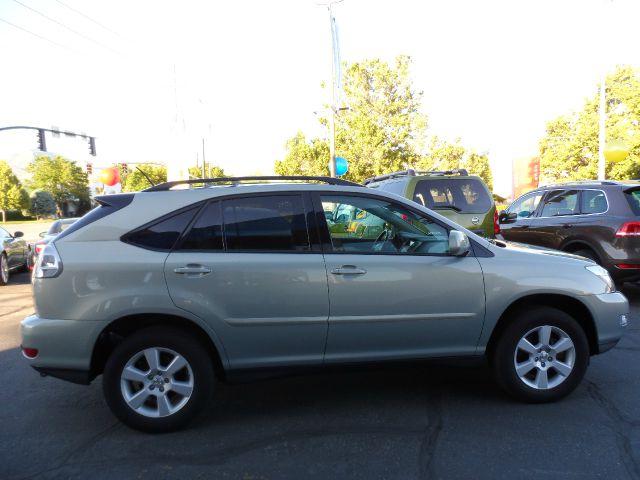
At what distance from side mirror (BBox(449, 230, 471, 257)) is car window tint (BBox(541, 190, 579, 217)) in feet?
16.0

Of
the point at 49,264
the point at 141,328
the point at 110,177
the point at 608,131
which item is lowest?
the point at 141,328

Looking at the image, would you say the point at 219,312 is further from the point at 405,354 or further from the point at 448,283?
the point at 448,283

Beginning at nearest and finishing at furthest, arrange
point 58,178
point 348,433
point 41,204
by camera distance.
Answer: point 348,433
point 41,204
point 58,178

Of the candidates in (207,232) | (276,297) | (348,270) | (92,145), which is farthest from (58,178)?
(348,270)

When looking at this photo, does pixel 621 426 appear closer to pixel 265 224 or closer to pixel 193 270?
pixel 265 224

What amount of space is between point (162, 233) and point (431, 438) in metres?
2.23

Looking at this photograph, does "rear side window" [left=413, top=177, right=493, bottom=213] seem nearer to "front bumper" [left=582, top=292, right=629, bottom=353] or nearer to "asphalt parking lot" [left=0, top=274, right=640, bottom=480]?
"asphalt parking lot" [left=0, top=274, right=640, bottom=480]

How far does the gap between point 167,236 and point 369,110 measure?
92.2 feet

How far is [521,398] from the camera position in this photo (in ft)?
12.3

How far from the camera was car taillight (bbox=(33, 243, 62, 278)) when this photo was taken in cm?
326

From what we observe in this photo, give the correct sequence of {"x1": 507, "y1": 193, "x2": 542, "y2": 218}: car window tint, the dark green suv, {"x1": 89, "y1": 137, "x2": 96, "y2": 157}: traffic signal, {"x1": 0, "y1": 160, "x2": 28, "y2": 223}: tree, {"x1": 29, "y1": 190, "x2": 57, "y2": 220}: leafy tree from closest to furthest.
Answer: the dark green suv < {"x1": 507, "y1": 193, "x2": 542, "y2": 218}: car window tint < {"x1": 89, "y1": 137, "x2": 96, "y2": 157}: traffic signal < {"x1": 0, "y1": 160, "x2": 28, "y2": 223}: tree < {"x1": 29, "y1": 190, "x2": 57, "y2": 220}: leafy tree

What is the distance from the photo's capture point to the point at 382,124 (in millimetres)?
30141

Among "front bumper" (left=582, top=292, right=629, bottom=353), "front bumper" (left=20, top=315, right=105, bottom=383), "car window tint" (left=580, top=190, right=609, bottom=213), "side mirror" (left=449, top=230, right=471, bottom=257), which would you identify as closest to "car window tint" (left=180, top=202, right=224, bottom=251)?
"front bumper" (left=20, top=315, right=105, bottom=383)

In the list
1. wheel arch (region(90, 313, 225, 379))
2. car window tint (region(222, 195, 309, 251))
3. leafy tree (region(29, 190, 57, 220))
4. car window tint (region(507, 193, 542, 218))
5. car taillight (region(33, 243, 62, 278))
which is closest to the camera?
car taillight (region(33, 243, 62, 278))
